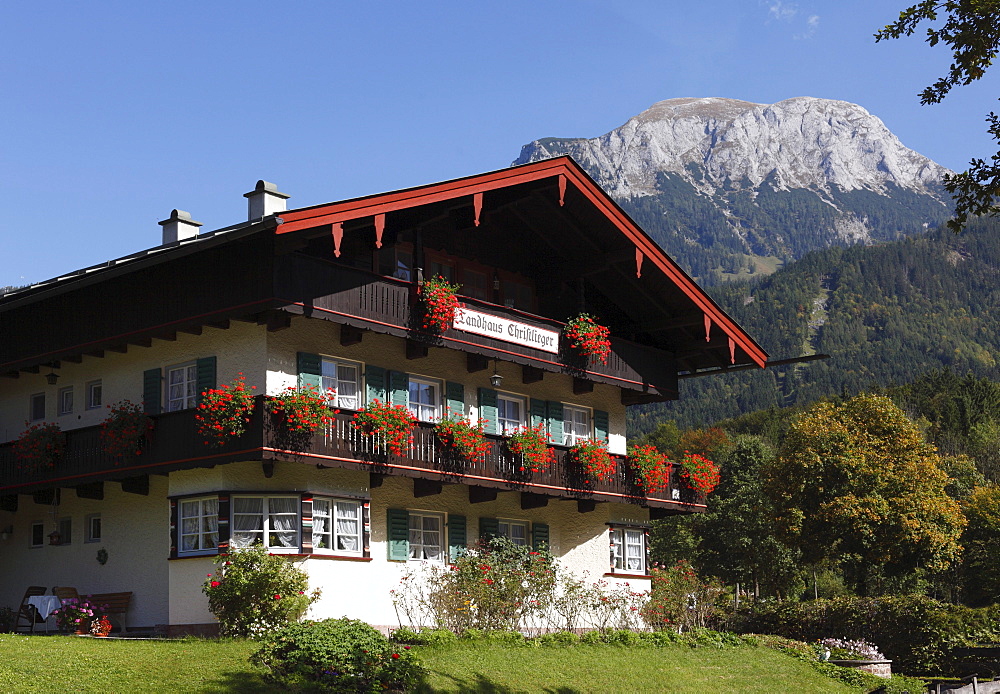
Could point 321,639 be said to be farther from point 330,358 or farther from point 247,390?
point 330,358

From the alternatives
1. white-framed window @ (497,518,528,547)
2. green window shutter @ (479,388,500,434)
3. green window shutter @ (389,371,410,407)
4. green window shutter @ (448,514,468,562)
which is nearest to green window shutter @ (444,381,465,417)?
green window shutter @ (479,388,500,434)

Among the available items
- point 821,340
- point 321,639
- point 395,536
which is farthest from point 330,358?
point 821,340

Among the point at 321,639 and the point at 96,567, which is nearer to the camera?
the point at 321,639

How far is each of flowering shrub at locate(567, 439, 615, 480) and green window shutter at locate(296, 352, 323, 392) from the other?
6.77m

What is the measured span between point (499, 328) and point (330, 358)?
3.98m

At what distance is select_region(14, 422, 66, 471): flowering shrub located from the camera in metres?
25.3

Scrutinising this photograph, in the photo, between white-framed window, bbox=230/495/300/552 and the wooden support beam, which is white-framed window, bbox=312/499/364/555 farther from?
the wooden support beam

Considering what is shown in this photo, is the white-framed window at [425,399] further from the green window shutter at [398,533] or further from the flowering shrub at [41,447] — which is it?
the flowering shrub at [41,447]

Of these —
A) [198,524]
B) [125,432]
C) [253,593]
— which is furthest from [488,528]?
[125,432]

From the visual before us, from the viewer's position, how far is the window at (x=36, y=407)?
2784 centimetres

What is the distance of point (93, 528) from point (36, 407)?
3845mm

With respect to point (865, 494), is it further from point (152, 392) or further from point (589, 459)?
point (152, 392)

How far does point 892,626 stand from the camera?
3098cm

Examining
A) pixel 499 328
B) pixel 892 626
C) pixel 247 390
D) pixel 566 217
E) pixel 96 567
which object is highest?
pixel 566 217
